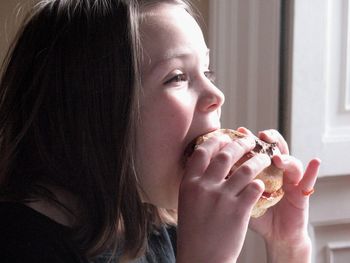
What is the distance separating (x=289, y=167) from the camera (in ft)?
3.32

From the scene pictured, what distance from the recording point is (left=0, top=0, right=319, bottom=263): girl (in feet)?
2.89

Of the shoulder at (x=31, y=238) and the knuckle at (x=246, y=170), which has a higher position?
the knuckle at (x=246, y=170)

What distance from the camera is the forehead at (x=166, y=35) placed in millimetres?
920

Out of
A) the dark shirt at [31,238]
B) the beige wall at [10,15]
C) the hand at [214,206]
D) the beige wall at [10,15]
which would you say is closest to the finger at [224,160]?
the hand at [214,206]

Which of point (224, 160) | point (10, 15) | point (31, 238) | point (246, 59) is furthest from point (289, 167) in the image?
point (10, 15)

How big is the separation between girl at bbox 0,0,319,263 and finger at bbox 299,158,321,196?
92 millimetres

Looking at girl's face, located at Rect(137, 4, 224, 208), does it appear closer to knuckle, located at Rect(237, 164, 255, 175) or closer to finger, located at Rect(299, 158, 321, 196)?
knuckle, located at Rect(237, 164, 255, 175)

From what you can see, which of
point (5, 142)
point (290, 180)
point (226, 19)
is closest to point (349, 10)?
point (226, 19)

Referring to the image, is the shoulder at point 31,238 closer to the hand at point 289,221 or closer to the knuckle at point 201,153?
the knuckle at point 201,153

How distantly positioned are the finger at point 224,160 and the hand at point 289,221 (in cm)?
17

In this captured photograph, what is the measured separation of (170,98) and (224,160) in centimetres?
12

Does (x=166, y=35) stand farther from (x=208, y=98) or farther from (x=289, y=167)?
(x=289, y=167)

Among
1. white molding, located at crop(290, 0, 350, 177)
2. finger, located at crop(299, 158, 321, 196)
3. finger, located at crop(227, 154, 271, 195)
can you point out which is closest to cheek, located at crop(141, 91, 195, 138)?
finger, located at crop(227, 154, 271, 195)

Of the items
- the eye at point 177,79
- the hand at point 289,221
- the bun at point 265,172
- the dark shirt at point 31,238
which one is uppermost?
the eye at point 177,79
